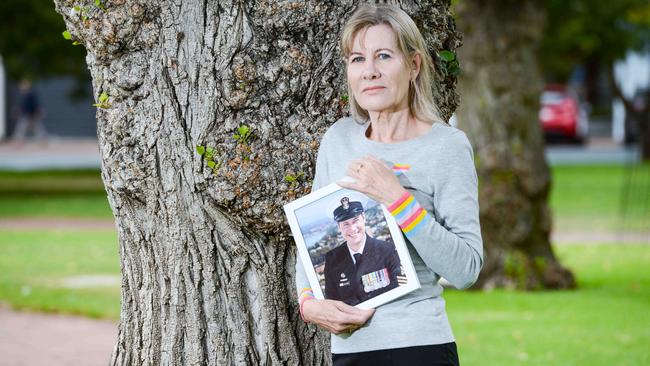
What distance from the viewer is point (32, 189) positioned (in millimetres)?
23625

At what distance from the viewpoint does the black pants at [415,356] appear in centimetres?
346

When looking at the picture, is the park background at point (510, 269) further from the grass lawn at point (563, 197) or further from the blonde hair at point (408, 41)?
the blonde hair at point (408, 41)

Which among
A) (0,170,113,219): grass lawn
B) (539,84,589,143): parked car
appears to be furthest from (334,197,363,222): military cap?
(539,84,589,143): parked car

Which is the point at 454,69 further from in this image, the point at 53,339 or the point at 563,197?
the point at 563,197

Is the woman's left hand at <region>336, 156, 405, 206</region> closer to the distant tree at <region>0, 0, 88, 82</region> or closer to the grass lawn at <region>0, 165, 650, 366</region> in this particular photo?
the grass lawn at <region>0, 165, 650, 366</region>

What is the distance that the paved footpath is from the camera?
8.64 metres

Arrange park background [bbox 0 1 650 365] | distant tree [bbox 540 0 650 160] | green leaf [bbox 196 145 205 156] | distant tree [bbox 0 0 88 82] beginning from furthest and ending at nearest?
distant tree [bbox 540 0 650 160] < distant tree [bbox 0 0 88 82] < park background [bbox 0 1 650 365] < green leaf [bbox 196 145 205 156]

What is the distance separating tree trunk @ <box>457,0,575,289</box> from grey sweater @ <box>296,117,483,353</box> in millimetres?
8211

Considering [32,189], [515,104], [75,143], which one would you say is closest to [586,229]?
[515,104]

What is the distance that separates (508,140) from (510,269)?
1302mm

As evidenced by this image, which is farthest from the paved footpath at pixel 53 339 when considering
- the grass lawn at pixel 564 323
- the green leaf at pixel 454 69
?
the green leaf at pixel 454 69

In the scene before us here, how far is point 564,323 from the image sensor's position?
32.3 feet

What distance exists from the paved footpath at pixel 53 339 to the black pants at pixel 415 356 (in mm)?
5184

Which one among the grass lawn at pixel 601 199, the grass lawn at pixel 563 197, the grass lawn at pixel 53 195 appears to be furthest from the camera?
the grass lawn at pixel 53 195
